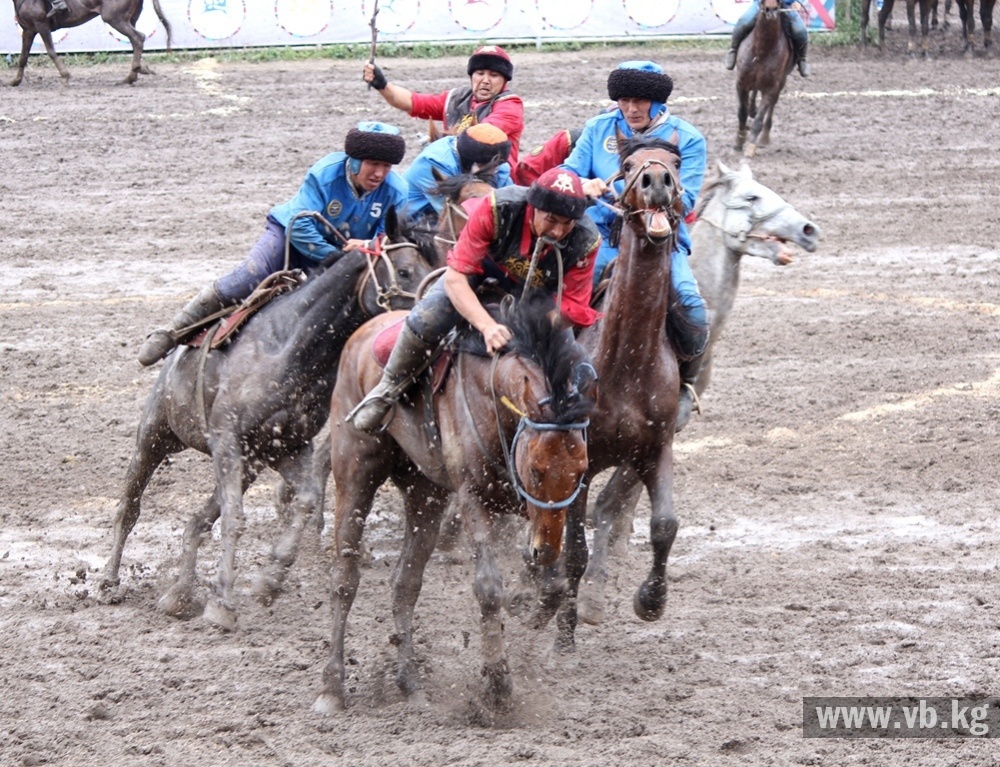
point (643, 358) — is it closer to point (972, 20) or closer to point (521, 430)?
point (521, 430)

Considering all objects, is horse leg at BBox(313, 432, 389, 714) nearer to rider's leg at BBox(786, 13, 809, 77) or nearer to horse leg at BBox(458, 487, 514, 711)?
horse leg at BBox(458, 487, 514, 711)

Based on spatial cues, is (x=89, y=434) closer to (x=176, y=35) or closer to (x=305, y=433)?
(x=305, y=433)

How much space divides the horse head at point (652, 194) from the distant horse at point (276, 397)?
131 cm

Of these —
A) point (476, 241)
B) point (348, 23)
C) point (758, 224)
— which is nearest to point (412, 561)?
point (476, 241)

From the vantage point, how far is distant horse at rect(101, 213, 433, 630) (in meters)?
6.79

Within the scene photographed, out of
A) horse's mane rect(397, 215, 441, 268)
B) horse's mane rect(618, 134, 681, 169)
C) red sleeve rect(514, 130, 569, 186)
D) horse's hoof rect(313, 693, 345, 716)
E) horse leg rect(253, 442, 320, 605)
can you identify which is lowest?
horse's hoof rect(313, 693, 345, 716)

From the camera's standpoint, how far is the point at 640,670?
20.4 feet

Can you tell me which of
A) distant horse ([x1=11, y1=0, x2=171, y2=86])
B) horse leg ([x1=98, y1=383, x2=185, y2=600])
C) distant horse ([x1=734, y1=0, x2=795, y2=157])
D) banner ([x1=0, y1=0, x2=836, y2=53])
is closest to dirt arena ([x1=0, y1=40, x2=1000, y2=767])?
horse leg ([x1=98, y1=383, x2=185, y2=600])

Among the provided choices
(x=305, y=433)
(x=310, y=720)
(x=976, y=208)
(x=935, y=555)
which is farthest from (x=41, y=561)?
(x=976, y=208)

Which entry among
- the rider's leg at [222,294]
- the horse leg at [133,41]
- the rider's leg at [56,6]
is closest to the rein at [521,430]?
the rider's leg at [222,294]

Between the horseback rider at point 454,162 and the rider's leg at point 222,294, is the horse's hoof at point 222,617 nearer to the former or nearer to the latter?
the rider's leg at point 222,294

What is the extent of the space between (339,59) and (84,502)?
47.8 feet
